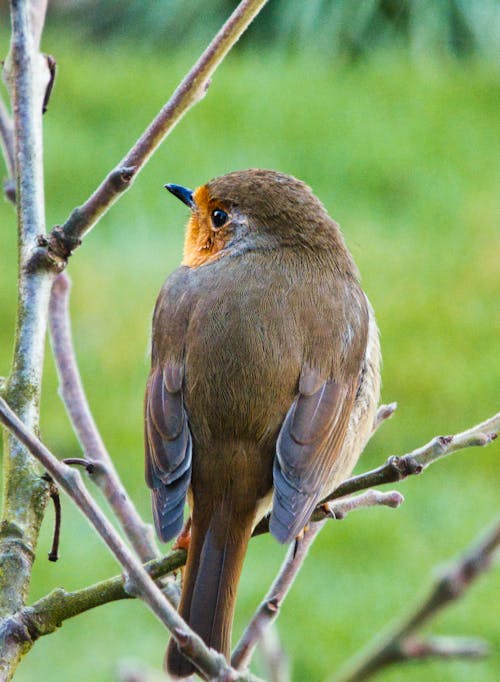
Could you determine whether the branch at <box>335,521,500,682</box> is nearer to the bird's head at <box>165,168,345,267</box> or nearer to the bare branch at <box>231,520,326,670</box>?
the bare branch at <box>231,520,326,670</box>

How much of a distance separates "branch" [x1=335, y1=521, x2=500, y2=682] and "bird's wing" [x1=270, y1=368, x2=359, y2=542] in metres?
Result: 1.17

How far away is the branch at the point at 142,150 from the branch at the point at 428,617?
4.07ft

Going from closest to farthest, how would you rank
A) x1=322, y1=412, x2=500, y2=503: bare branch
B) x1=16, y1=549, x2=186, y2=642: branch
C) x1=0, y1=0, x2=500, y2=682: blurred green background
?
x1=16, y1=549, x2=186, y2=642: branch
x1=322, y1=412, x2=500, y2=503: bare branch
x1=0, y1=0, x2=500, y2=682: blurred green background

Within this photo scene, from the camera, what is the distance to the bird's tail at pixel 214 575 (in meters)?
2.26

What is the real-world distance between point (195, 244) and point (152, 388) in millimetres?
656

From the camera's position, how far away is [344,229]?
Answer: 23.4ft

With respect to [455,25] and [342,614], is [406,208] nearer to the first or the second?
[455,25]

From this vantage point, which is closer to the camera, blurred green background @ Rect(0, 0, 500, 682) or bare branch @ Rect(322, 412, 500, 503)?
bare branch @ Rect(322, 412, 500, 503)

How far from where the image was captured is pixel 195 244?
3209 millimetres

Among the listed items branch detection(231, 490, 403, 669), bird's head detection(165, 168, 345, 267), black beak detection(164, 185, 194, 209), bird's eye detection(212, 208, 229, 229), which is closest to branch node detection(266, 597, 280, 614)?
branch detection(231, 490, 403, 669)

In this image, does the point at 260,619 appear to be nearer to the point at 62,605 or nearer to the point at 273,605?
the point at 273,605

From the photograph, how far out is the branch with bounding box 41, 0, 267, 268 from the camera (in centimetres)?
220

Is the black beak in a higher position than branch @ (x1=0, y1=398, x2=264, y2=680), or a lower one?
higher

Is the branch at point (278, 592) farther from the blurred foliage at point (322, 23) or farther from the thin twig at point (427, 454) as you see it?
the blurred foliage at point (322, 23)
